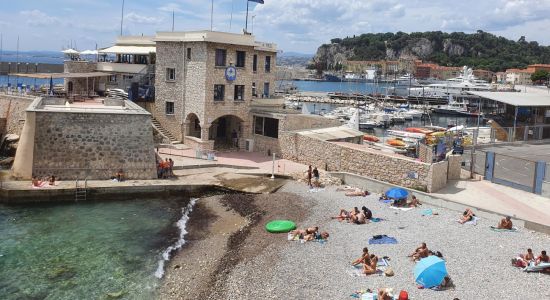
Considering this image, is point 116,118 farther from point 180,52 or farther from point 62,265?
point 62,265

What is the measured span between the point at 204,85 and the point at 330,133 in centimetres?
1004

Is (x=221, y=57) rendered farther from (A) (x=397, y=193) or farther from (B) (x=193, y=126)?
(A) (x=397, y=193)

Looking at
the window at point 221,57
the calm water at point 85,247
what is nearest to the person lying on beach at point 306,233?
the calm water at point 85,247

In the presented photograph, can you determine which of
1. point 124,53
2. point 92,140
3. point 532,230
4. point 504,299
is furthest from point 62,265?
point 124,53

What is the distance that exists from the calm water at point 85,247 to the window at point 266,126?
11.3 metres

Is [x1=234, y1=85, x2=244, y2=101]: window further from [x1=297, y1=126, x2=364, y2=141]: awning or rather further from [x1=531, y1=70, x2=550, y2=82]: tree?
[x1=531, y1=70, x2=550, y2=82]: tree

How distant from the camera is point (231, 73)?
123 feet

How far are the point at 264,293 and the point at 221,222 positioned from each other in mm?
8538

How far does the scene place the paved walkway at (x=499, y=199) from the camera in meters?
23.8

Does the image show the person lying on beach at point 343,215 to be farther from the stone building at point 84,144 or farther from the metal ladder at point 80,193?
the metal ladder at point 80,193

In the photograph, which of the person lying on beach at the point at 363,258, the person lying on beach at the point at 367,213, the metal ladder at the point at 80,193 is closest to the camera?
the person lying on beach at the point at 363,258

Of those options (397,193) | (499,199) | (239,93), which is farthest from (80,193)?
(499,199)

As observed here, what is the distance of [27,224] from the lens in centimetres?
2417

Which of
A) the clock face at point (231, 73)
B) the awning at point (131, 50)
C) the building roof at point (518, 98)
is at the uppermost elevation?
the awning at point (131, 50)
